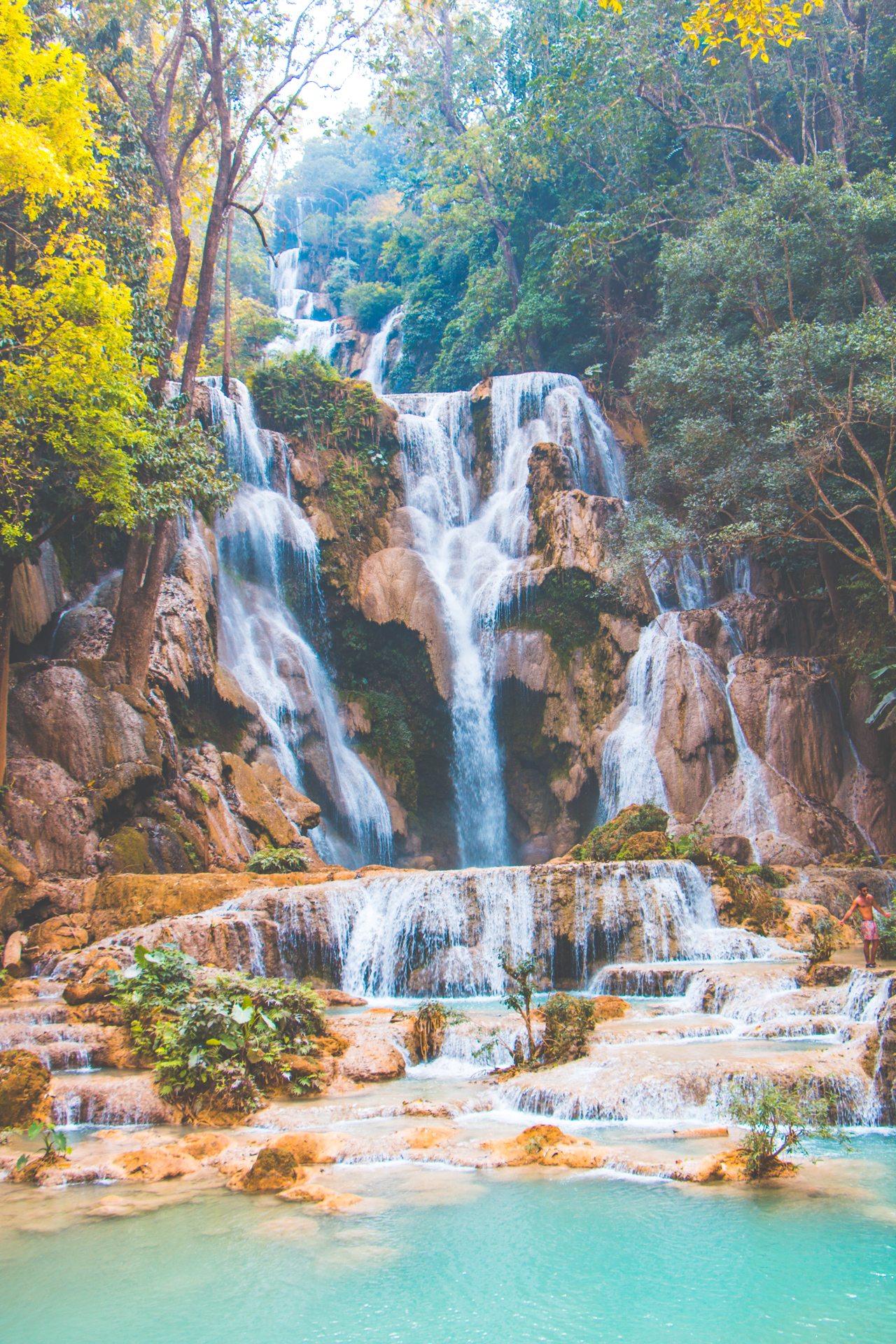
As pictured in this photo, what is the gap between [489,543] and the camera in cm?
2383

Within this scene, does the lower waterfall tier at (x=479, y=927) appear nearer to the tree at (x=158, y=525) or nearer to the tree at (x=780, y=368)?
the tree at (x=158, y=525)

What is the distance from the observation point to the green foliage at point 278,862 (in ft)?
47.5

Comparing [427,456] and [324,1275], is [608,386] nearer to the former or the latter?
[427,456]

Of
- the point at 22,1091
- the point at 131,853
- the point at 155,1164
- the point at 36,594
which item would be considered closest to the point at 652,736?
the point at 131,853

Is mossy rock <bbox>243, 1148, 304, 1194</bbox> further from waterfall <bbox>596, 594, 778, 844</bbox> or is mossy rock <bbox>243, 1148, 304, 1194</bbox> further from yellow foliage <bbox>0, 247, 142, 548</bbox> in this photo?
waterfall <bbox>596, 594, 778, 844</bbox>

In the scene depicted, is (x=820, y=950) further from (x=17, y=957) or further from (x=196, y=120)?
(x=196, y=120)

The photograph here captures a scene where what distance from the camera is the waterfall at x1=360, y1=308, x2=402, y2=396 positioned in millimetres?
35312

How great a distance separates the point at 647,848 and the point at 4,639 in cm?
1043

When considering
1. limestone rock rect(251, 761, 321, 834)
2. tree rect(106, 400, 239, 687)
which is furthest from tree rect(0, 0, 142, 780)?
limestone rock rect(251, 761, 321, 834)

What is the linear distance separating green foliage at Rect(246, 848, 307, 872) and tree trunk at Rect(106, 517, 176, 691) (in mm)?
3642

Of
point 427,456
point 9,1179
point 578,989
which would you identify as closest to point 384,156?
point 427,456

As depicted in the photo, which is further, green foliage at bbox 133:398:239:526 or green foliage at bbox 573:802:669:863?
green foliage at bbox 573:802:669:863

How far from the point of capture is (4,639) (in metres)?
12.2

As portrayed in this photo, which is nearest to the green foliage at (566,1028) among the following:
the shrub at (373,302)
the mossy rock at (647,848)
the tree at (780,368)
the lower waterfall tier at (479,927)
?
the lower waterfall tier at (479,927)
